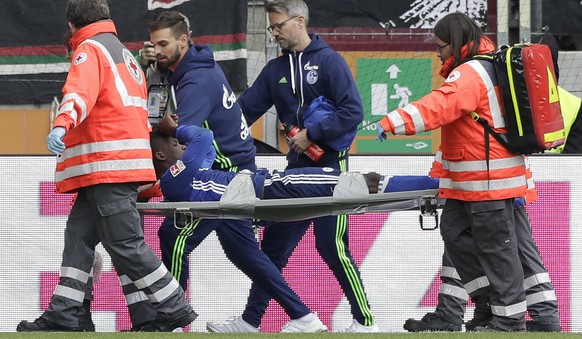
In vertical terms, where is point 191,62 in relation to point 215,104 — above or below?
above

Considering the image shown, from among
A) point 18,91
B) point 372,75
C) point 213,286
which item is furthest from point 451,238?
point 18,91

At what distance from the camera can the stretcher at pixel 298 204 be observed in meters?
7.29

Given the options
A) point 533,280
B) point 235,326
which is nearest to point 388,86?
point 235,326

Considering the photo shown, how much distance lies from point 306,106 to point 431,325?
1.48 meters

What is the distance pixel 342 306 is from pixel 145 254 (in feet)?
7.95

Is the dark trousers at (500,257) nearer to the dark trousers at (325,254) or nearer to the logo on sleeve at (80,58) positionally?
the dark trousers at (325,254)

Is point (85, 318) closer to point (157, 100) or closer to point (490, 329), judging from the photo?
point (157, 100)

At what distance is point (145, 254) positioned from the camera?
6996 millimetres

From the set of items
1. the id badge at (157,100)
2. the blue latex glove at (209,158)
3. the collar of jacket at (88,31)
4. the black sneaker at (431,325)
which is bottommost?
the black sneaker at (431,325)

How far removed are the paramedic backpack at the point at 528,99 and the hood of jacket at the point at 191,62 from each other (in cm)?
167

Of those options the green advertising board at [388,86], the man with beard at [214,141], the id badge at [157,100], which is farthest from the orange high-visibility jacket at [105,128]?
the green advertising board at [388,86]

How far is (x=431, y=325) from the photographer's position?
25.2ft

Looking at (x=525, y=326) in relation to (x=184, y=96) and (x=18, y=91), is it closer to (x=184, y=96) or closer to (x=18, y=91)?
(x=184, y=96)

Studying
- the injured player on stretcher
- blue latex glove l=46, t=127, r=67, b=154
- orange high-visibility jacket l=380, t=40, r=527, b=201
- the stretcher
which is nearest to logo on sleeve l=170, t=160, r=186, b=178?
the injured player on stretcher
